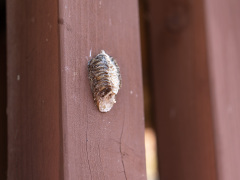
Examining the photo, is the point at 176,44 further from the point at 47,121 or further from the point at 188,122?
the point at 47,121

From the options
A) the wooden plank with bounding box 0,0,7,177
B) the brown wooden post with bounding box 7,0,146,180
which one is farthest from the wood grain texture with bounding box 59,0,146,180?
the wooden plank with bounding box 0,0,7,177

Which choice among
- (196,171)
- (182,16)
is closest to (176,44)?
(182,16)

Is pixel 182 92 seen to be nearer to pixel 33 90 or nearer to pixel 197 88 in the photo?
pixel 197 88

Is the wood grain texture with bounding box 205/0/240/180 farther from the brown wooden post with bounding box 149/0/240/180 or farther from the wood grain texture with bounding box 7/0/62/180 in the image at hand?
the wood grain texture with bounding box 7/0/62/180

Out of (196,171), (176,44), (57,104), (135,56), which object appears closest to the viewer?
(57,104)

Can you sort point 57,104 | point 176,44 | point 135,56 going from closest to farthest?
point 57,104 → point 135,56 → point 176,44

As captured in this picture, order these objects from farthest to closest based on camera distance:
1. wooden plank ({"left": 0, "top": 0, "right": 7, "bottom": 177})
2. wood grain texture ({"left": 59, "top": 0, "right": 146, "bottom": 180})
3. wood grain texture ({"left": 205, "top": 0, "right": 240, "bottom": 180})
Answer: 1. wood grain texture ({"left": 205, "top": 0, "right": 240, "bottom": 180})
2. wooden plank ({"left": 0, "top": 0, "right": 7, "bottom": 177})
3. wood grain texture ({"left": 59, "top": 0, "right": 146, "bottom": 180})

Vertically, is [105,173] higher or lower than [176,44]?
lower

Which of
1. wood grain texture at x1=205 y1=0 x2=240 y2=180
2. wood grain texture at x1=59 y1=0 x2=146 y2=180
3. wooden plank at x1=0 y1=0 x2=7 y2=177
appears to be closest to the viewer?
wood grain texture at x1=59 y1=0 x2=146 y2=180
